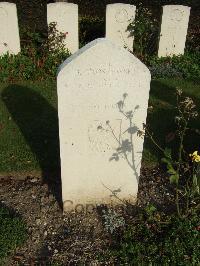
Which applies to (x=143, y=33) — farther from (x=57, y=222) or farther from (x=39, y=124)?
(x=57, y=222)

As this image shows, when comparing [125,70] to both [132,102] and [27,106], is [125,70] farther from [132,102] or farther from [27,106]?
[27,106]

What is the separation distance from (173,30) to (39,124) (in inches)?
169

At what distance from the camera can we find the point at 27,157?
212 inches

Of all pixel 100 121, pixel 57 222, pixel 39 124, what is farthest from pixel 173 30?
pixel 57 222

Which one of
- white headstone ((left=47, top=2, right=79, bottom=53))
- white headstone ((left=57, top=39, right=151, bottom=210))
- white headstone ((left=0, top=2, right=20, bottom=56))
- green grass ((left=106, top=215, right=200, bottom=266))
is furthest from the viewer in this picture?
white headstone ((left=47, top=2, right=79, bottom=53))

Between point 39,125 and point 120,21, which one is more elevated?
point 120,21

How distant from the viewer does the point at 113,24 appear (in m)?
8.79

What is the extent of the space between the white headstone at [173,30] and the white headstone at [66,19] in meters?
1.98

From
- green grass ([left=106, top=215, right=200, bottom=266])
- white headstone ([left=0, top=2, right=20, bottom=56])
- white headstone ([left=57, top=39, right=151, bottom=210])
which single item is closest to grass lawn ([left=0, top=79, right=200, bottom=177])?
white headstone ([left=57, top=39, right=151, bottom=210])

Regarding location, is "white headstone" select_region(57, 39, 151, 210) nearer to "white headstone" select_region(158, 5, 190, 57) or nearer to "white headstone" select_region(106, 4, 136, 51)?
"white headstone" select_region(106, 4, 136, 51)

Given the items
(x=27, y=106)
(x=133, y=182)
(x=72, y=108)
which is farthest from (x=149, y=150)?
(x=27, y=106)

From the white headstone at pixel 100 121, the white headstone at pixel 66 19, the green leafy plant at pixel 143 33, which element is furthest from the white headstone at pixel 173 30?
the white headstone at pixel 100 121

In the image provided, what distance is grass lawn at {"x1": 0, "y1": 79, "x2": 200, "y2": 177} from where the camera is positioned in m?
5.31

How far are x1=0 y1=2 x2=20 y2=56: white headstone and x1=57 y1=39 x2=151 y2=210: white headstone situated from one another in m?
5.24
